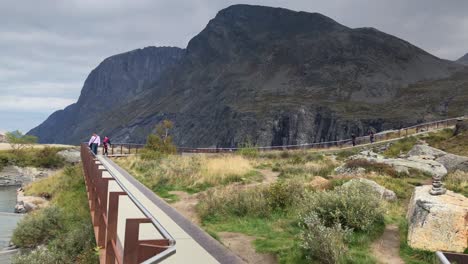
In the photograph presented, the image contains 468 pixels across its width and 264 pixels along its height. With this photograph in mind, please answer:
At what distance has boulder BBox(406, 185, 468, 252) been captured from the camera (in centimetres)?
811

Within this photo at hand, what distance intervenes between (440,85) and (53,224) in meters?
134

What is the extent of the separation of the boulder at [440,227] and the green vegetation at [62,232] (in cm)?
734

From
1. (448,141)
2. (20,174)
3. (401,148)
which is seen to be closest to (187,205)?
(401,148)

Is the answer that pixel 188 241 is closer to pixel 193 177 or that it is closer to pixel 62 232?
pixel 62 232

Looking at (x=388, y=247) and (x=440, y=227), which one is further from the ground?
(x=440, y=227)

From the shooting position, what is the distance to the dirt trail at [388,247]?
7.86 meters

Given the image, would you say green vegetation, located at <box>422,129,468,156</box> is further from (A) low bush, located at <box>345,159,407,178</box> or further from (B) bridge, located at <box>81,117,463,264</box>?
(B) bridge, located at <box>81,117,463,264</box>

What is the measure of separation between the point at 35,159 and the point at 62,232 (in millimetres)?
49354

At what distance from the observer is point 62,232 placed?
51.8ft

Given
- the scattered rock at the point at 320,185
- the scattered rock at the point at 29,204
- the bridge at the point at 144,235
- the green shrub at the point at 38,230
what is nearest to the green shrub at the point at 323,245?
the bridge at the point at 144,235

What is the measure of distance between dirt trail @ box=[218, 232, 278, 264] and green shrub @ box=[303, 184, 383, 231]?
1754 mm

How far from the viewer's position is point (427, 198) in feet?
30.1

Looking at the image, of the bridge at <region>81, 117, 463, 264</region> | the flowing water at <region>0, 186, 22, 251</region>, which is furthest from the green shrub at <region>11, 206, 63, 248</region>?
the bridge at <region>81, 117, 463, 264</region>

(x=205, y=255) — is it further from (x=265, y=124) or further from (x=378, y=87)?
(x=378, y=87)
